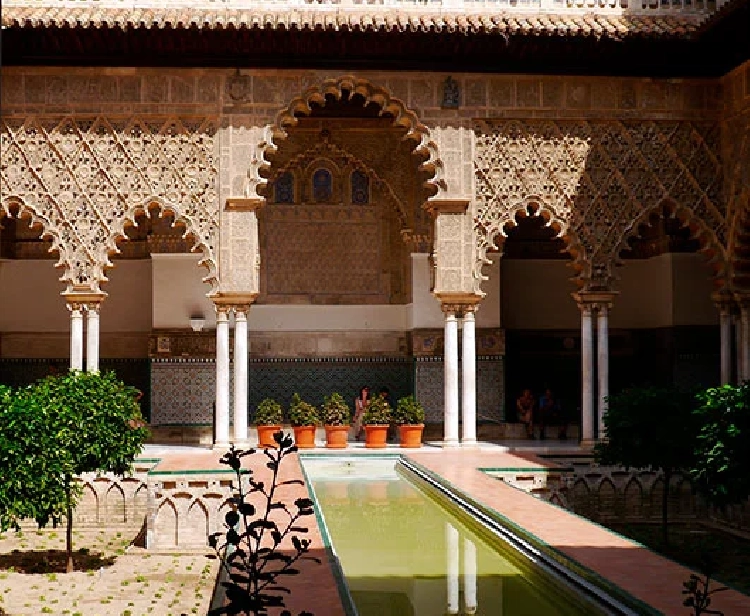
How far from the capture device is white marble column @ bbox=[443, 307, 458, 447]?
14.0m

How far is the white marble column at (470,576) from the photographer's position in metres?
6.32

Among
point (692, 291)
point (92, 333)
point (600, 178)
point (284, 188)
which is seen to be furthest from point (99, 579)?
point (692, 291)

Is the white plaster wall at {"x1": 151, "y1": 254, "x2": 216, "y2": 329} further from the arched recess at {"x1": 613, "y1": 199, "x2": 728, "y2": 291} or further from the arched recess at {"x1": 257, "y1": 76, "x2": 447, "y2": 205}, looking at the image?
the arched recess at {"x1": 613, "y1": 199, "x2": 728, "y2": 291}

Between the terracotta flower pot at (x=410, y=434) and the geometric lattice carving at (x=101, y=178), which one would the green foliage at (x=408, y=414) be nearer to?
the terracotta flower pot at (x=410, y=434)

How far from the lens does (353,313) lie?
17297 millimetres

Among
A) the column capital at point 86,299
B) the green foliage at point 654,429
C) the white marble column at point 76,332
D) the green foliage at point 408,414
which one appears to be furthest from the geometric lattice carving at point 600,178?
the white marble column at point 76,332

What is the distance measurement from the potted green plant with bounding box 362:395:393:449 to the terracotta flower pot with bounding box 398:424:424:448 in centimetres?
27


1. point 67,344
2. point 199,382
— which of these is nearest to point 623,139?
point 199,382

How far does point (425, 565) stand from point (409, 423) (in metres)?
7.22

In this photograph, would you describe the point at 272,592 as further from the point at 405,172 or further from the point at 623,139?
the point at 405,172

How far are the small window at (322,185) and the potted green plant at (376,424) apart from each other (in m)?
3.74

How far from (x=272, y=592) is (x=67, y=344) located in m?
12.2

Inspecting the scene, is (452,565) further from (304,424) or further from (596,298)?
(304,424)

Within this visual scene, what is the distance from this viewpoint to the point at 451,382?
46.0 feet
